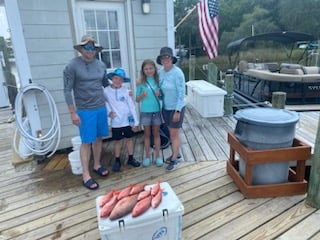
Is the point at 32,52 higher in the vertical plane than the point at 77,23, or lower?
lower

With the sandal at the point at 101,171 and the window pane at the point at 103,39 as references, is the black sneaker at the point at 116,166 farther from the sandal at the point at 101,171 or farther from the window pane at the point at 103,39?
the window pane at the point at 103,39

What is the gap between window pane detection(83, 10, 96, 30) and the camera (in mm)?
3225

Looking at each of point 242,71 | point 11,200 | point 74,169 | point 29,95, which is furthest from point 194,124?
point 242,71

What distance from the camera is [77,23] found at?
10.3 ft

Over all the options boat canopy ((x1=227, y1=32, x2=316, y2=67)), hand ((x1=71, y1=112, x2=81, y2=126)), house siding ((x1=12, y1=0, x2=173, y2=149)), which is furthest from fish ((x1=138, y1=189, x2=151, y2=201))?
boat canopy ((x1=227, y1=32, x2=316, y2=67))

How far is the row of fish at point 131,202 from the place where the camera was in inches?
54.4

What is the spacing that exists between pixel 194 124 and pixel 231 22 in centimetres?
2576

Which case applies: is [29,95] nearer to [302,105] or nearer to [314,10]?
[302,105]

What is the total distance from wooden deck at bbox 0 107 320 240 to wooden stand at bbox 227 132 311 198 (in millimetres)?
60

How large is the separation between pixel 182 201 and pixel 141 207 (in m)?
0.89

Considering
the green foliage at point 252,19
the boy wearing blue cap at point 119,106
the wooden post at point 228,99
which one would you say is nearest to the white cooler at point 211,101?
the wooden post at point 228,99

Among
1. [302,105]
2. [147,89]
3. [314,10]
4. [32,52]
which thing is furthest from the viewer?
[314,10]

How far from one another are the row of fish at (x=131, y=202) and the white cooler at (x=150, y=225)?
0.9 inches

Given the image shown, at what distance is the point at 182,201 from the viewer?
2.20 meters
